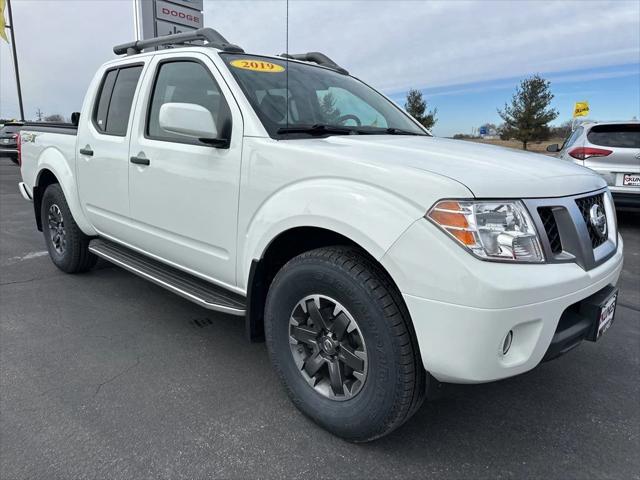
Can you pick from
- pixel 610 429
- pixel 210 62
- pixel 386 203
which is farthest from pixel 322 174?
pixel 610 429

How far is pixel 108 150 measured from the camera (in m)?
3.52

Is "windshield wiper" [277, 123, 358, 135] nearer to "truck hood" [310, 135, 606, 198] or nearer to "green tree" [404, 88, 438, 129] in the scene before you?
"truck hood" [310, 135, 606, 198]

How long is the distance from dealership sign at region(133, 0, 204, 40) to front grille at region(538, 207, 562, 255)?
11049mm

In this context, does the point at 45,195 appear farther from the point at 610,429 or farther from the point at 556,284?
the point at 610,429

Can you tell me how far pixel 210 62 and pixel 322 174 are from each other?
122 centimetres

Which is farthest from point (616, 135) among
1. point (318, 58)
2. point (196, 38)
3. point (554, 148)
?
point (196, 38)

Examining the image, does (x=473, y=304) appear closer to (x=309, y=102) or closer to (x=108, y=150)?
(x=309, y=102)

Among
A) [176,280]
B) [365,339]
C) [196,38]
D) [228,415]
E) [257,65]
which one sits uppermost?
[196,38]

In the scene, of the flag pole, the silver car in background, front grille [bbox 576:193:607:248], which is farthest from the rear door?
the flag pole

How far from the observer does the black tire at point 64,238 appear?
14.2 feet

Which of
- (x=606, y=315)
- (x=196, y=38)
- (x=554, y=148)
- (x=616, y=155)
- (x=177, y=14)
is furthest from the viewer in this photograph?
(x=177, y=14)

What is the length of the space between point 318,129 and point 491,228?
48.0 inches

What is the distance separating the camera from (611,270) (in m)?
2.16

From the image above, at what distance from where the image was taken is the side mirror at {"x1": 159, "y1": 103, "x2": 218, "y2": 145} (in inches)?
96.9
